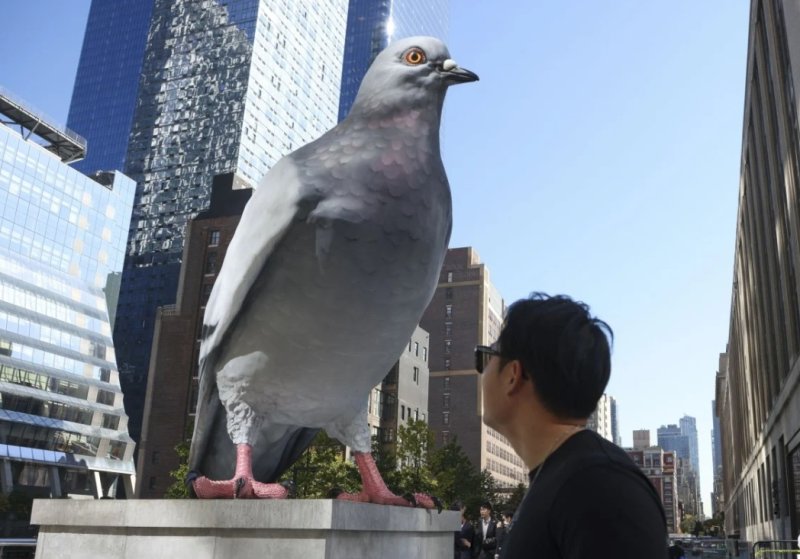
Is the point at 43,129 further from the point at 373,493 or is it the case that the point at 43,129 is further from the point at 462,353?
the point at 373,493

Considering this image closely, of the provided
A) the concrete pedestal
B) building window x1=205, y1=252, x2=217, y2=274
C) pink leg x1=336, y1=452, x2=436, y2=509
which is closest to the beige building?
pink leg x1=336, y1=452, x2=436, y2=509

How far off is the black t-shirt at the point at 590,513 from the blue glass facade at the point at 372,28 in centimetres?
14136

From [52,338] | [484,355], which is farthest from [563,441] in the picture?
[52,338]

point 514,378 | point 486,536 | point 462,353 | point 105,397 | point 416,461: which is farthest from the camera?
point 462,353

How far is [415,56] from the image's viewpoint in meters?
5.03

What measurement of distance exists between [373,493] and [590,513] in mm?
3765

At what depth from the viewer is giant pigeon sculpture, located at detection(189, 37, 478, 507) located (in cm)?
456

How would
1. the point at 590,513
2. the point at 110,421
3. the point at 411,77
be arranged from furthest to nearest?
the point at 110,421, the point at 411,77, the point at 590,513

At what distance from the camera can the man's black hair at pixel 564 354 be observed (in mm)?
1830

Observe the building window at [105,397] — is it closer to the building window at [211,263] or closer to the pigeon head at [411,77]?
the building window at [211,263]

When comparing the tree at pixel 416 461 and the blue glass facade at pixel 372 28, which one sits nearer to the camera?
the tree at pixel 416 461

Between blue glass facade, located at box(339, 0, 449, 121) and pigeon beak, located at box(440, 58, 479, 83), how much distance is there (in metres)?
138

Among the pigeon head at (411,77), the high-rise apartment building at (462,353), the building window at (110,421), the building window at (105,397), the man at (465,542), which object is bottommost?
the man at (465,542)

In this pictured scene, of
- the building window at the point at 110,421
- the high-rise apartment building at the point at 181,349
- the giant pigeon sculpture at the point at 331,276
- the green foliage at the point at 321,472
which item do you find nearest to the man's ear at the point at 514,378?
the giant pigeon sculpture at the point at 331,276
